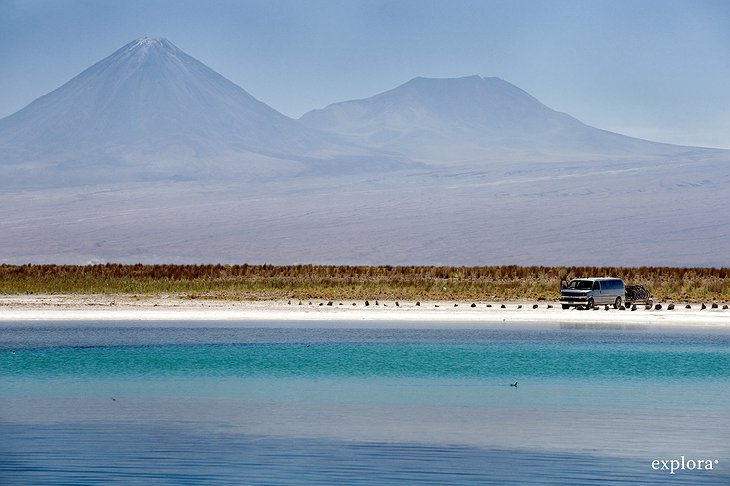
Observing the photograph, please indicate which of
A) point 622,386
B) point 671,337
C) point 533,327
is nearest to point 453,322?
point 533,327

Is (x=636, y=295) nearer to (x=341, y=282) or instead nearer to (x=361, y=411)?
(x=341, y=282)

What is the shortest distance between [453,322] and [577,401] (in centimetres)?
2559

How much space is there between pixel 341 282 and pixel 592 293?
70.9ft

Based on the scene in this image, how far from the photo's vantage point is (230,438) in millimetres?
20609

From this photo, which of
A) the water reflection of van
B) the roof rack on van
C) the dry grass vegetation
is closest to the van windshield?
the water reflection of van

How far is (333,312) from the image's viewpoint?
54781 millimetres

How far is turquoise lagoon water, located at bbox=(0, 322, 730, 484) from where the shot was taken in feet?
59.3

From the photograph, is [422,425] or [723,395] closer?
[422,425]

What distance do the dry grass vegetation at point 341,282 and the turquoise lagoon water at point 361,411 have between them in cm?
→ 2586

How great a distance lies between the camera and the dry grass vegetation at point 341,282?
66.4 metres

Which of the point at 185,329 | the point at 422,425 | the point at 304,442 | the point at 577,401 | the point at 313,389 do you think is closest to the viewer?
the point at 304,442

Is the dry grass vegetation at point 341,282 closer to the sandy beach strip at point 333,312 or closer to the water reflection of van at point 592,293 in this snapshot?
the sandy beach strip at point 333,312

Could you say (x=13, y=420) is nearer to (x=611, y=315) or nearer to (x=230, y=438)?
(x=230, y=438)

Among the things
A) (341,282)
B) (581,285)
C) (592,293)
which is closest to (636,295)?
(592,293)
